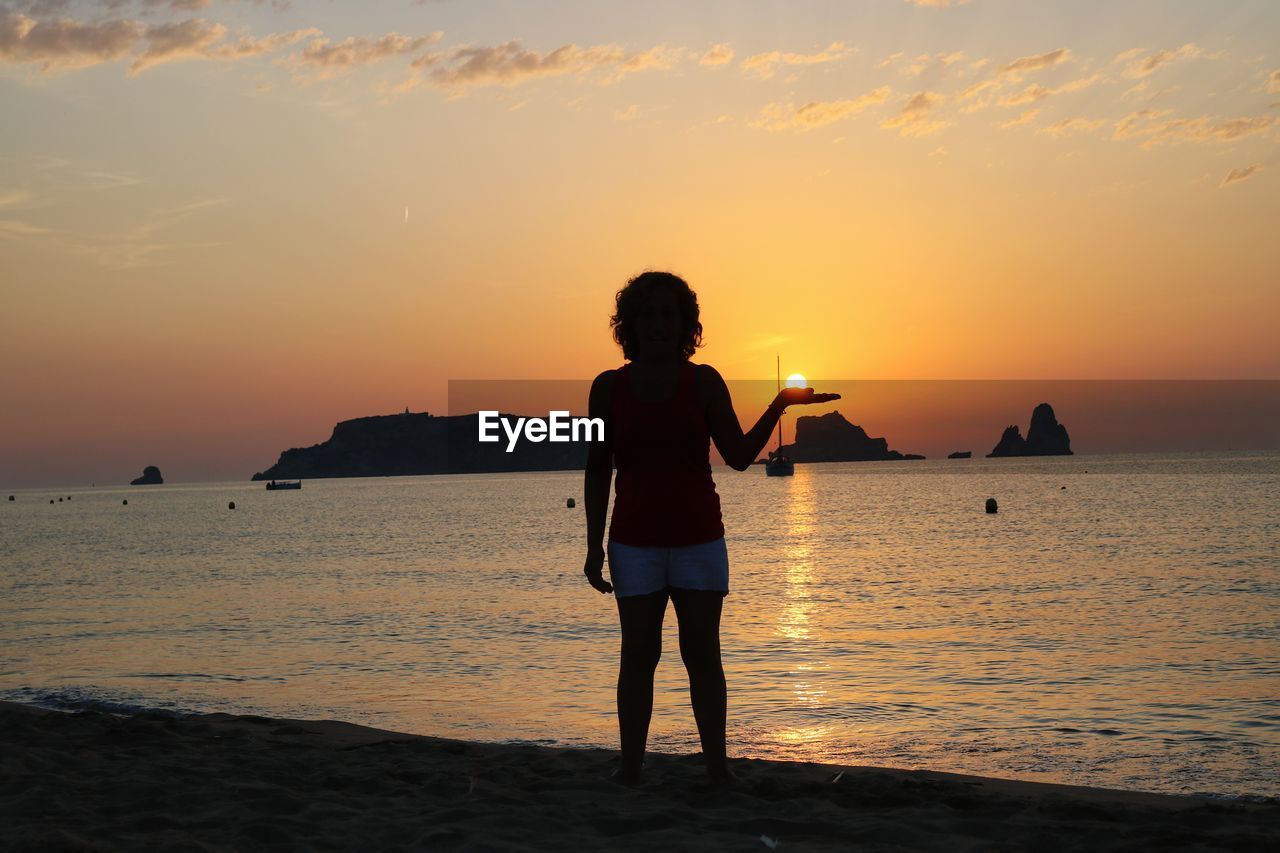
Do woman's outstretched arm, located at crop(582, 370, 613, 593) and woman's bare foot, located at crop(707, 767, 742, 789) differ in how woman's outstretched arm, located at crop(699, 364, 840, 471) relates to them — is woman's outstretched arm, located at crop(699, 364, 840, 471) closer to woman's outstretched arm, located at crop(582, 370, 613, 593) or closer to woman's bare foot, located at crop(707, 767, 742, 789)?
woman's outstretched arm, located at crop(582, 370, 613, 593)

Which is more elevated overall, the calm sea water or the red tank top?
the red tank top

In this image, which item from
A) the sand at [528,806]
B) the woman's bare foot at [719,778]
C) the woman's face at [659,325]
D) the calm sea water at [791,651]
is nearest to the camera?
the sand at [528,806]

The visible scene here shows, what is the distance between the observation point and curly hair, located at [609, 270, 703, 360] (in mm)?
5270

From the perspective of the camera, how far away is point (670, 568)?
16.7ft

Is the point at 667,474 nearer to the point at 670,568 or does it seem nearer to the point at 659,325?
the point at 670,568

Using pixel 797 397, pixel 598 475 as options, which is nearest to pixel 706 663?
pixel 598 475

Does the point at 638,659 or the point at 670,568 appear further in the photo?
the point at 638,659

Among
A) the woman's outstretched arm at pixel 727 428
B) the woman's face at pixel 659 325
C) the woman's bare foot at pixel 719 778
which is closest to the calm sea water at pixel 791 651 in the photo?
the woman's bare foot at pixel 719 778

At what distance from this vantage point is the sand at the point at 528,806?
4.70 m

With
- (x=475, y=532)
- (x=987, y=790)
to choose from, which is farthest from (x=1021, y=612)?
(x=475, y=532)

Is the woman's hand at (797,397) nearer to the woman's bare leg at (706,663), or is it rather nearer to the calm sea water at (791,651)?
the woman's bare leg at (706,663)

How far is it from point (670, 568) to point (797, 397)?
104 cm

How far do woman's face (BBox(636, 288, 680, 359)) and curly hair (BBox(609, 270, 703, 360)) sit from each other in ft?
0.13

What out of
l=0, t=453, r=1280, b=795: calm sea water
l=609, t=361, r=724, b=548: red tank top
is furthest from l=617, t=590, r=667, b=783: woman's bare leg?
l=0, t=453, r=1280, b=795: calm sea water
